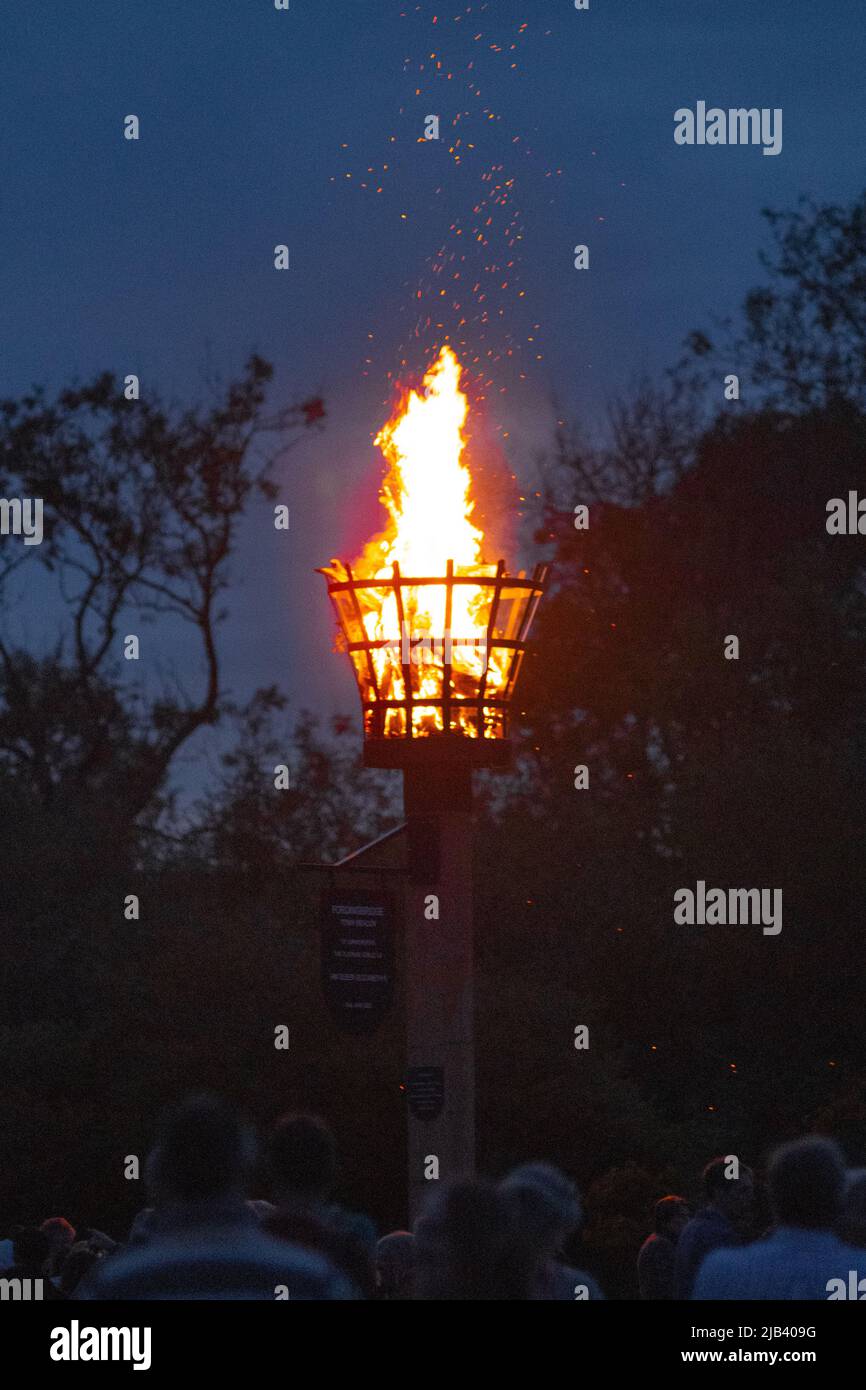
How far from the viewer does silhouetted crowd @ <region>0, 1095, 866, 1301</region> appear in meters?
4.83

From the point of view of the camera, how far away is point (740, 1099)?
21.7m

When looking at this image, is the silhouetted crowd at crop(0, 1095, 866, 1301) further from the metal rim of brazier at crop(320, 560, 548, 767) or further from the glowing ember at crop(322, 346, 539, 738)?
the glowing ember at crop(322, 346, 539, 738)

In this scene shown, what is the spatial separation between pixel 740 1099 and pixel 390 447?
11713 millimetres

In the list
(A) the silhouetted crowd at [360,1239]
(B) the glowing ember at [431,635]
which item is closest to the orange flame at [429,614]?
(B) the glowing ember at [431,635]

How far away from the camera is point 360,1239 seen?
251 inches

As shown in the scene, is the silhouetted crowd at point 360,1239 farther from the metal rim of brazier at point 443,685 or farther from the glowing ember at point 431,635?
the glowing ember at point 431,635

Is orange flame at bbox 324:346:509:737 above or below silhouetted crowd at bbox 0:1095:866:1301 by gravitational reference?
above

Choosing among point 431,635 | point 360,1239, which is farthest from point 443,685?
point 360,1239

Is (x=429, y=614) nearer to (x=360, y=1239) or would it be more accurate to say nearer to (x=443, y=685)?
(x=443, y=685)

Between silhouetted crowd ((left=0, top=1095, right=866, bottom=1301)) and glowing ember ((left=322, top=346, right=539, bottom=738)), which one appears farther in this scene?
glowing ember ((left=322, top=346, right=539, bottom=738))

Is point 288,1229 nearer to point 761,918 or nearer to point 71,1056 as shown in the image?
point 71,1056

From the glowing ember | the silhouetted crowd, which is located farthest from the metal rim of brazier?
the silhouetted crowd

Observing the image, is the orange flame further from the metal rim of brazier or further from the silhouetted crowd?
the silhouetted crowd
